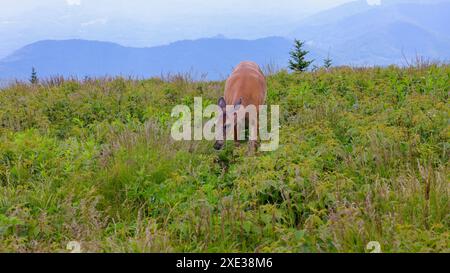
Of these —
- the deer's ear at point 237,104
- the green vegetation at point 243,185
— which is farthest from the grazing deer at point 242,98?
the green vegetation at point 243,185

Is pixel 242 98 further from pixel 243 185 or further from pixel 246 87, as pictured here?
pixel 243 185

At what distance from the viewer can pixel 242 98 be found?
30.4 feet

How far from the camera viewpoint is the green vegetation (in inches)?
166

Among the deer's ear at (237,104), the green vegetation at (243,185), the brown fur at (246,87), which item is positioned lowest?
the green vegetation at (243,185)

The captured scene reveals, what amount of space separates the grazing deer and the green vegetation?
0.58 meters

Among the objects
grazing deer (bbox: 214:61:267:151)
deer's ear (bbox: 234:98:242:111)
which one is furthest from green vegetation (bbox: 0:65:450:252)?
deer's ear (bbox: 234:98:242:111)

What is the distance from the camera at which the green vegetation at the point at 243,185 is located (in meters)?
4.22

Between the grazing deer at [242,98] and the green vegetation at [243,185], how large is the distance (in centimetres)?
58

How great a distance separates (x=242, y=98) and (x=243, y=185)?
13.9 feet

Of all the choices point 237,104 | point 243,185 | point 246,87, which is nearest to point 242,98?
point 246,87

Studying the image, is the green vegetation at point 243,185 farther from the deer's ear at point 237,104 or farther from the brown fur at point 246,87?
the deer's ear at point 237,104

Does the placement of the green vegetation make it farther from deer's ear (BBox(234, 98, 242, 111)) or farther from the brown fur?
deer's ear (BBox(234, 98, 242, 111))
